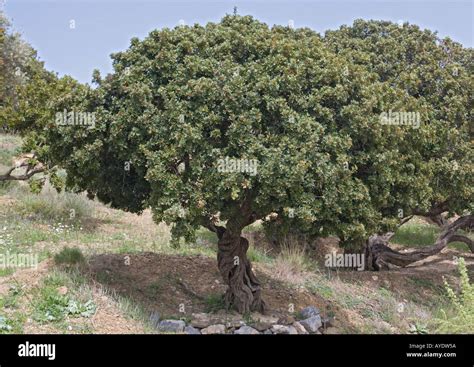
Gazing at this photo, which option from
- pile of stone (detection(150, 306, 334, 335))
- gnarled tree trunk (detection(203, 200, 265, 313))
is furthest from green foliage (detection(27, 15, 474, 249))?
pile of stone (detection(150, 306, 334, 335))

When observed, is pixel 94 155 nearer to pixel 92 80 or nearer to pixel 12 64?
pixel 92 80

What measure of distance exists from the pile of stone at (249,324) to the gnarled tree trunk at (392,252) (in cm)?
606

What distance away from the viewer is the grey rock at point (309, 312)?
1170 centimetres

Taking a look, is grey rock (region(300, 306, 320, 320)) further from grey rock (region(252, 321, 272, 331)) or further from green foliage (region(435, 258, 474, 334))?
green foliage (region(435, 258, 474, 334))

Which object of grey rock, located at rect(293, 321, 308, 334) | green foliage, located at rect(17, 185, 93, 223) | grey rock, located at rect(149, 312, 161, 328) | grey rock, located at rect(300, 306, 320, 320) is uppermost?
green foliage, located at rect(17, 185, 93, 223)

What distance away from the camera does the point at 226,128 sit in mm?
9766

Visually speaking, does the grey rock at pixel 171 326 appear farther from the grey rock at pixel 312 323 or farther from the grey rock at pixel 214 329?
the grey rock at pixel 312 323

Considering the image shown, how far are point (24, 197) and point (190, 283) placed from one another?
7.05m

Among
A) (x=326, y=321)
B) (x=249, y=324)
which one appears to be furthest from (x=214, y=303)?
(x=326, y=321)

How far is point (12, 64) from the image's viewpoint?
2925 centimetres

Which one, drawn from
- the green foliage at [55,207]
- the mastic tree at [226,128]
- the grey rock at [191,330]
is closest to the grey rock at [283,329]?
the grey rock at [191,330]

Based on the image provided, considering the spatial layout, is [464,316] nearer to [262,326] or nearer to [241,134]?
[262,326]

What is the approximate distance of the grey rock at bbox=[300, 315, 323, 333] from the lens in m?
11.1
